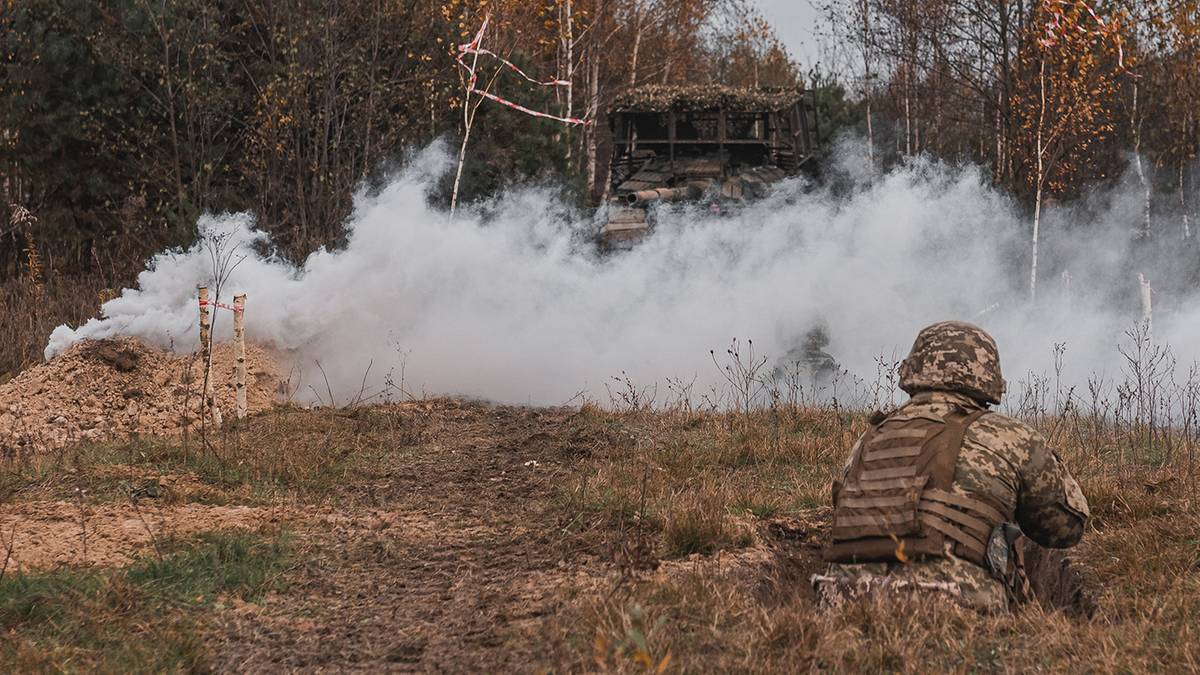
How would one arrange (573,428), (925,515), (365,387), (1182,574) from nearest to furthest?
(925,515) → (1182,574) → (573,428) → (365,387)

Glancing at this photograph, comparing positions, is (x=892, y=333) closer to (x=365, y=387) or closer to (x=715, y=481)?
(x=365, y=387)

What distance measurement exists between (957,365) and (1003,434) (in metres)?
0.37

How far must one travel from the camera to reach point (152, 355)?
515 inches

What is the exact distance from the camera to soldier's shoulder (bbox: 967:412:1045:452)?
17.0 feet

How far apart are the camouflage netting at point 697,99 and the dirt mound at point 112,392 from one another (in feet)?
46.2

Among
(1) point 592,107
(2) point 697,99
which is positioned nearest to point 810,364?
(2) point 697,99

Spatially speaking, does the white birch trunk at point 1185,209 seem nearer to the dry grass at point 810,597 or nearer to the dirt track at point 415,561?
the dry grass at point 810,597

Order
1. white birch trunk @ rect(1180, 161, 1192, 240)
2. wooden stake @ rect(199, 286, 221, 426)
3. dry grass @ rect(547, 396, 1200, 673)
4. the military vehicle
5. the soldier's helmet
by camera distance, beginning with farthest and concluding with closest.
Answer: white birch trunk @ rect(1180, 161, 1192, 240) < the military vehicle < wooden stake @ rect(199, 286, 221, 426) < the soldier's helmet < dry grass @ rect(547, 396, 1200, 673)

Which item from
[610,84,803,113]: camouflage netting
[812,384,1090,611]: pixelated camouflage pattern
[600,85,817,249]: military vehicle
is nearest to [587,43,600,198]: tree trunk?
[600,85,817,249]: military vehicle

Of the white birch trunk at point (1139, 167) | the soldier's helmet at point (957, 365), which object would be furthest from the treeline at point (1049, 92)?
the soldier's helmet at point (957, 365)

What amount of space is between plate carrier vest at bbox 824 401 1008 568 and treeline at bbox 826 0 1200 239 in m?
15.7

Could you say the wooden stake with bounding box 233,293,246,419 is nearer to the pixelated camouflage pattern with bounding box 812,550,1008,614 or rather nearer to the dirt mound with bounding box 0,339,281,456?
the dirt mound with bounding box 0,339,281,456

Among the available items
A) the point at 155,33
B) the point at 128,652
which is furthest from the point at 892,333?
the point at 128,652

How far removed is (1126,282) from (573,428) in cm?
1572
